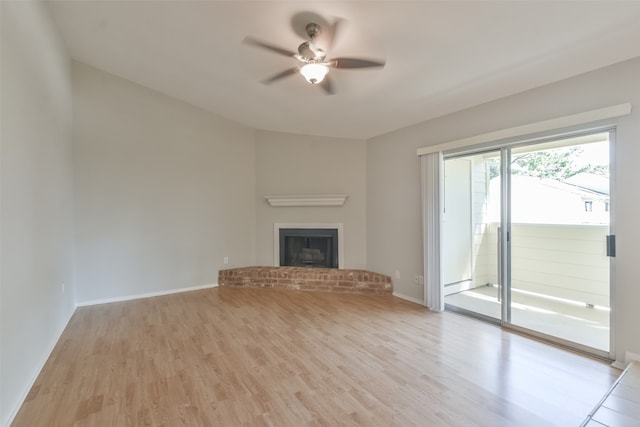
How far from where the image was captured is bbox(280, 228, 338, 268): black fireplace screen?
5105 millimetres

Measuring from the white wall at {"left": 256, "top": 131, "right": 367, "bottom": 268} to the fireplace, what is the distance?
0.11 metres

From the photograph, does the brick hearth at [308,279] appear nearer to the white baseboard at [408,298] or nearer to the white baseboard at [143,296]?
the white baseboard at [408,298]

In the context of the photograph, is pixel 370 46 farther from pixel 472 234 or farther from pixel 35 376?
pixel 35 376

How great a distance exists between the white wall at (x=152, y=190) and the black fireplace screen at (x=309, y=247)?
0.64 metres

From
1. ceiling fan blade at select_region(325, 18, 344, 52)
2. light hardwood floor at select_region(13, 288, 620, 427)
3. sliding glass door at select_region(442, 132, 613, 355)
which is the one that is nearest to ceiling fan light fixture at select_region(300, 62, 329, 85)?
ceiling fan blade at select_region(325, 18, 344, 52)

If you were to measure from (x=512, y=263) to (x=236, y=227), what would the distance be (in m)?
4.14

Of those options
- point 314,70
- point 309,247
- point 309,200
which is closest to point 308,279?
point 309,247

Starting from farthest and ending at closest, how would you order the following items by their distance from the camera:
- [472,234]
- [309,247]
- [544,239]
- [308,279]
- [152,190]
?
[309,247]
[308,279]
[152,190]
[472,234]
[544,239]

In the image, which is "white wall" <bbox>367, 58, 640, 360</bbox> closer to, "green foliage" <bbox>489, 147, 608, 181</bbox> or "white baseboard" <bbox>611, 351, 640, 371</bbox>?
"white baseboard" <bbox>611, 351, 640, 371</bbox>

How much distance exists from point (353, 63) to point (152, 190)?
3.55m

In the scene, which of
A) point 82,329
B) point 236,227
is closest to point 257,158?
point 236,227

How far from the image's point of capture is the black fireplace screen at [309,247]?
5105mm

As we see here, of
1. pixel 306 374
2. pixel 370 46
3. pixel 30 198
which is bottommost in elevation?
pixel 306 374

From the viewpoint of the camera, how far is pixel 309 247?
17.3 ft
